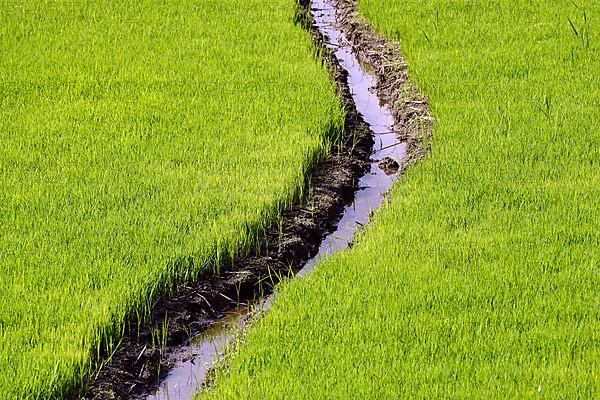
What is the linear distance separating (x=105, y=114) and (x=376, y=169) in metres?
1.76

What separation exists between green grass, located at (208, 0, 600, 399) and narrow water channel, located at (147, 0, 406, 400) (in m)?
0.26

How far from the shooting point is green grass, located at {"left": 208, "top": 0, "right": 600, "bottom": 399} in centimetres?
377

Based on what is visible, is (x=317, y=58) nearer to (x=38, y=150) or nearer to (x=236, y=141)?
(x=236, y=141)

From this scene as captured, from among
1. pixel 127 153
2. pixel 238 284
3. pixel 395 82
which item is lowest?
pixel 238 284

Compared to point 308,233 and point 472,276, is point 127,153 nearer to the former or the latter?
point 308,233

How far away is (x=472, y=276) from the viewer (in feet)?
14.9

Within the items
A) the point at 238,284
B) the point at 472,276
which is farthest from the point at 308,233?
the point at 472,276

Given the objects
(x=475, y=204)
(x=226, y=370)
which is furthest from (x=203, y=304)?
(x=475, y=204)

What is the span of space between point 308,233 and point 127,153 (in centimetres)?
123

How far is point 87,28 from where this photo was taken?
843cm

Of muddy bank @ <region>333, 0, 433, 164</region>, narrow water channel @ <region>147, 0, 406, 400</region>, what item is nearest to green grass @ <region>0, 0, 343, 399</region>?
narrow water channel @ <region>147, 0, 406, 400</region>

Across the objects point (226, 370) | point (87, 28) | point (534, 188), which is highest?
point (87, 28)

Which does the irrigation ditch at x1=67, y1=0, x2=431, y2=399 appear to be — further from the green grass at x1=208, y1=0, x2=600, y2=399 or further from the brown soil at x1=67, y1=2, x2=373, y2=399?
the green grass at x1=208, y1=0, x2=600, y2=399

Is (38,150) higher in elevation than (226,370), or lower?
higher
